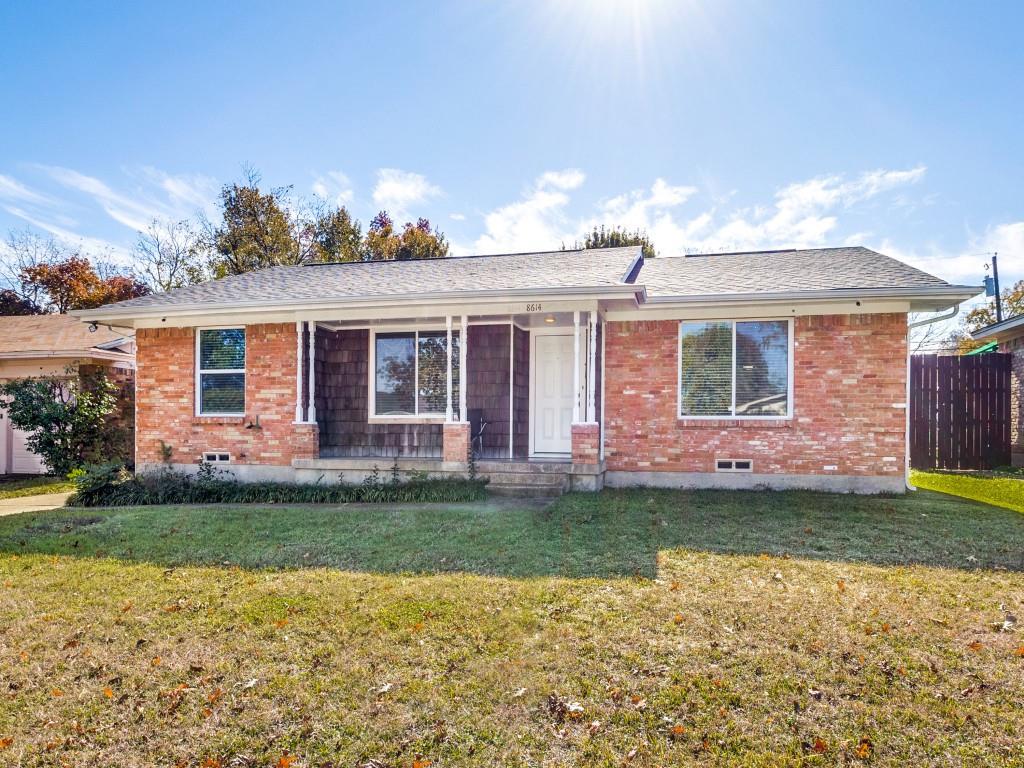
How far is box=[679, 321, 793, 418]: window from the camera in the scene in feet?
Result: 29.8

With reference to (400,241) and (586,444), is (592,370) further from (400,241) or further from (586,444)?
(400,241)

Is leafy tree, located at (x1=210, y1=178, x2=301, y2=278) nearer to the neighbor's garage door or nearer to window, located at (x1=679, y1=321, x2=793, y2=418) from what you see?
the neighbor's garage door

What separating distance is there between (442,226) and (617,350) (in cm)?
2049

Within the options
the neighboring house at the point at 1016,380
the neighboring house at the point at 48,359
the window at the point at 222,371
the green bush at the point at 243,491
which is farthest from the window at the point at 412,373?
the neighboring house at the point at 1016,380

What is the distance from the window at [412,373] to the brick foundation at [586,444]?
2597mm

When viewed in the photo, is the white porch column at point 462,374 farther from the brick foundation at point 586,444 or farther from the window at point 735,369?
the window at point 735,369

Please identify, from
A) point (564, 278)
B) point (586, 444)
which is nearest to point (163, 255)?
point (564, 278)

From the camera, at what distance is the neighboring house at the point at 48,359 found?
1313 centimetres

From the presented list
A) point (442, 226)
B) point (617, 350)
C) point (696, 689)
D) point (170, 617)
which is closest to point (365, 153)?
point (617, 350)

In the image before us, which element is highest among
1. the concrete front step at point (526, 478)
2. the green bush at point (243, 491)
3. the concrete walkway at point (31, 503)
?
the concrete front step at point (526, 478)

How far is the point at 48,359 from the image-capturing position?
13.4 m

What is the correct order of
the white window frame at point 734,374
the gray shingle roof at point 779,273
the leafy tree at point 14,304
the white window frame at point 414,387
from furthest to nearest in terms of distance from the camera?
the leafy tree at point 14,304 < the white window frame at point 414,387 < the white window frame at point 734,374 < the gray shingle roof at point 779,273

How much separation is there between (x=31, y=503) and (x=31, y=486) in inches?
108

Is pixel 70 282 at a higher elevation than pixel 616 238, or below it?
below
